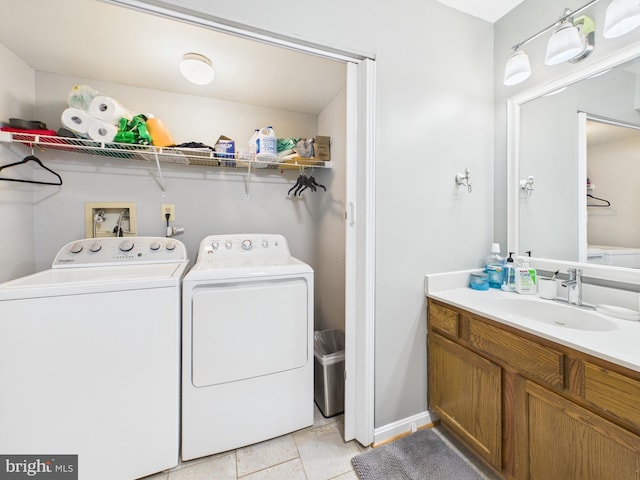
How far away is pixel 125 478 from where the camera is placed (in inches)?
45.1

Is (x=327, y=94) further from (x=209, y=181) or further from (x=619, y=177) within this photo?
(x=619, y=177)

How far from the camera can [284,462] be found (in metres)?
1.29

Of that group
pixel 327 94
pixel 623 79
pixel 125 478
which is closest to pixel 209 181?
Result: pixel 327 94

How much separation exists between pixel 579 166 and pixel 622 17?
0.60m

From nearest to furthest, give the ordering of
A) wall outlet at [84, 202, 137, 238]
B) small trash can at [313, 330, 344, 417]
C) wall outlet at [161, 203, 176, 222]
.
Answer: small trash can at [313, 330, 344, 417] < wall outlet at [84, 202, 137, 238] < wall outlet at [161, 203, 176, 222]

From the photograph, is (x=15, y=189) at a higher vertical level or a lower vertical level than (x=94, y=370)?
higher

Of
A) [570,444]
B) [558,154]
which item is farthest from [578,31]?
[570,444]

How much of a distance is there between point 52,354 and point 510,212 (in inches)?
95.9

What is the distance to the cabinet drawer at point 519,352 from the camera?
908 millimetres

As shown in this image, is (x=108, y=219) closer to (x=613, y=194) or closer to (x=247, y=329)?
(x=247, y=329)

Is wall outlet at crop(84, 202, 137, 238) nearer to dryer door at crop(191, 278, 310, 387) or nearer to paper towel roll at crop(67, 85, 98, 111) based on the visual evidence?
paper towel roll at crop(67, 85, 98, 111)

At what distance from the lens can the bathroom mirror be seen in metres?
1.14

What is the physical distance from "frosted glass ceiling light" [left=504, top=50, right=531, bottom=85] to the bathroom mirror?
14cm

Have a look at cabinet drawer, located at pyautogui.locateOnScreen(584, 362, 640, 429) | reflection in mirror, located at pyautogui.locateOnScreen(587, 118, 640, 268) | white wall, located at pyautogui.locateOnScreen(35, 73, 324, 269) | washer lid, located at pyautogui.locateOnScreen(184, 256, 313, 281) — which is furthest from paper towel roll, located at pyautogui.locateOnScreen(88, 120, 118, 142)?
reflection in mirror, located at pyautogui.locateOnScreen(587, 118, 640, 268)
